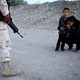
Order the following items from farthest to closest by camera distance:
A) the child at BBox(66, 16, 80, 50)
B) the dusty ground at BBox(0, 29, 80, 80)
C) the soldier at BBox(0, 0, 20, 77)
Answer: the child at BBox(66, 16, 80, 50) < the dusty ground at BBox(0, 29, 80, 80) < the soldier at BBox(0, 0, 20, 77)

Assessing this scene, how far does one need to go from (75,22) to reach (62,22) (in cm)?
36

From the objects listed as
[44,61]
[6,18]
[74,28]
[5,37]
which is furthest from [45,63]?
[74,28]

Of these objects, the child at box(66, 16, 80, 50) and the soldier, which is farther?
the child at box(66, 16, 80, 50)

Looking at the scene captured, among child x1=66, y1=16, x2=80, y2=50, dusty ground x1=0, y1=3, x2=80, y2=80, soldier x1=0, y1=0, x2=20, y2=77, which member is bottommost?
dusty ground x1=0, y1=3, x2=80, y2=80

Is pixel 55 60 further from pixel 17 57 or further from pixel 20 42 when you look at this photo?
pixel 20 42

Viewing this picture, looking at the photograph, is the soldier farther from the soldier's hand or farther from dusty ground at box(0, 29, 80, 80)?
dusty ground at box(0, 29, 80, 80)


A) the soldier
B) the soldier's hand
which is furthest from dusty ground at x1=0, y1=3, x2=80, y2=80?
the soldier's hand

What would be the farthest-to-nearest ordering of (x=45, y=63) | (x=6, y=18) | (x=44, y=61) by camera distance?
1. (x=44, y=61)
2. (x=45, y=63)
3. (x=6, y=18)

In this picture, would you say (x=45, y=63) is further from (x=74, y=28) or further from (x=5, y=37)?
(x=74, y=28)

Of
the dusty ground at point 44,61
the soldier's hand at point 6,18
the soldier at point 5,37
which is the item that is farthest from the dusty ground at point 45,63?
the soldier's hand at point 6,18

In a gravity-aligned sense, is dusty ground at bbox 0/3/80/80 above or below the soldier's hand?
below

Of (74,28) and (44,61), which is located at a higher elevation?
(74,28)

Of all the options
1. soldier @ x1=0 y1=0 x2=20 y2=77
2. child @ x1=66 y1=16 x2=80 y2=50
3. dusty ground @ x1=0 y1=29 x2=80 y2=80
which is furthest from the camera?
child @ x1=66 y1=16 x2=80 y2=50

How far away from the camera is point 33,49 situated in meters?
10.3
